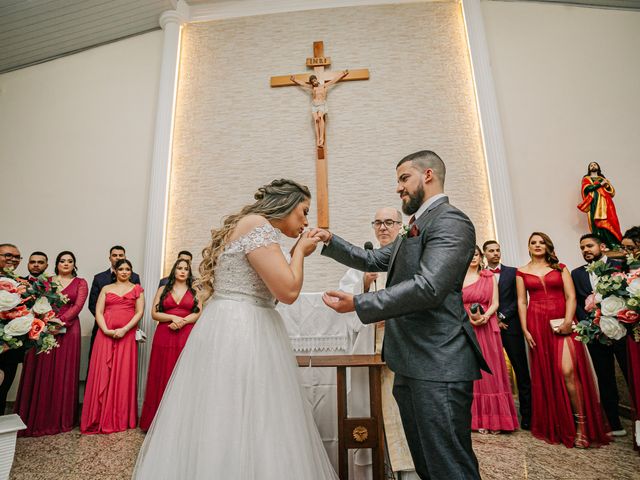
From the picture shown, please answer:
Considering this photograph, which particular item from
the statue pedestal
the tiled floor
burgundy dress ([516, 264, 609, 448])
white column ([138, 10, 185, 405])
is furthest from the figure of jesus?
the statue pedestal

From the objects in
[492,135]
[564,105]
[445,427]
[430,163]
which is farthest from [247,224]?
[564,105]

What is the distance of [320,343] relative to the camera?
10.8 feet

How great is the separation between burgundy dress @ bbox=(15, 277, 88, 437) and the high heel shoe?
4624 mm

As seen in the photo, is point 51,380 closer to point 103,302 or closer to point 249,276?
point 103,302

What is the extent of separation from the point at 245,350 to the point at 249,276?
328 mm

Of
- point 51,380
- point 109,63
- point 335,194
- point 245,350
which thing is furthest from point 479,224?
point 109,63

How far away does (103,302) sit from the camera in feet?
13.7

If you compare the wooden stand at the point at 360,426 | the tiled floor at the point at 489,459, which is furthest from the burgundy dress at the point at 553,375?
the wooden stand at the point at 360,426

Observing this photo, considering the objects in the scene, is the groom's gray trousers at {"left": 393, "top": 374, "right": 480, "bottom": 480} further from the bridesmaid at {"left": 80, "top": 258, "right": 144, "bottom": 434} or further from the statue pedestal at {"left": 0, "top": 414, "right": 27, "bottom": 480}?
the bridesmaid at {"left": 80, "top": 258, "right": 144, "bottom": 434}

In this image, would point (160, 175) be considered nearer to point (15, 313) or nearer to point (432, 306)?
point (15, 313)

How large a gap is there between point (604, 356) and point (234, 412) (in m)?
3.62

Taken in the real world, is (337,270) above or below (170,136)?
below

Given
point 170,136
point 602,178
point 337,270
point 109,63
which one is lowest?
point 337,270

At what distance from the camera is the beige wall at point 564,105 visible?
499cm
